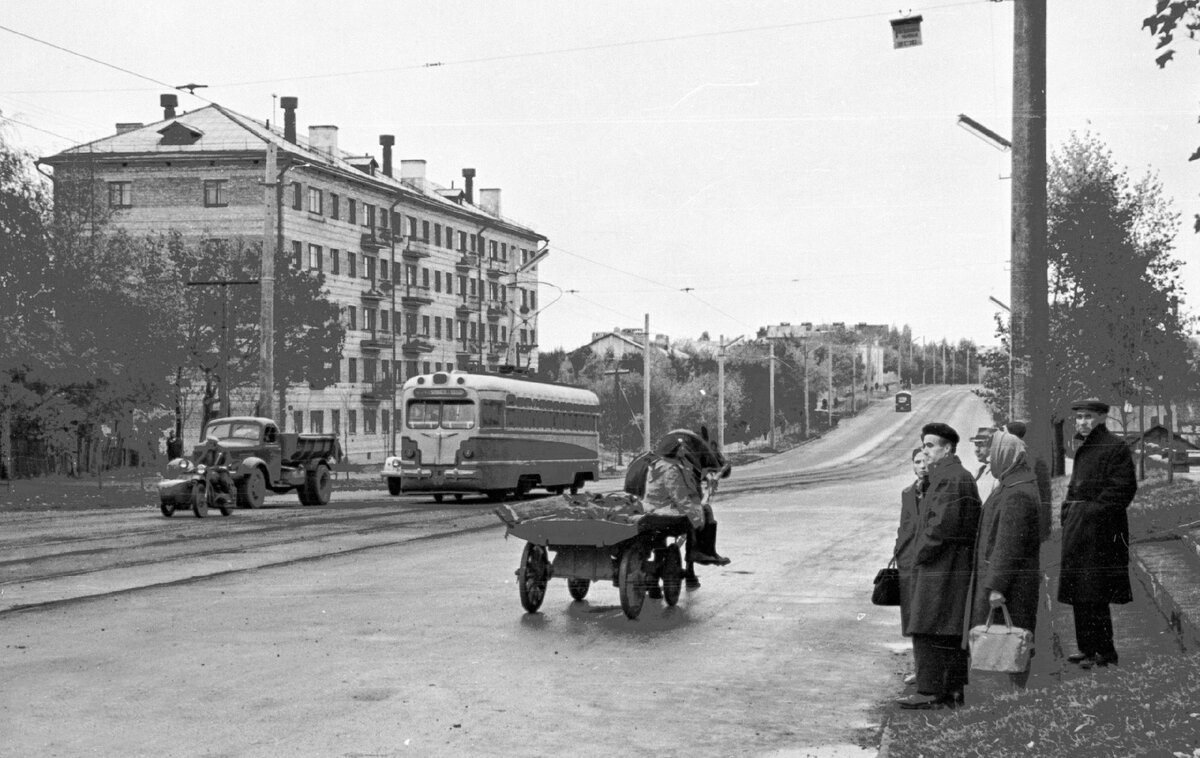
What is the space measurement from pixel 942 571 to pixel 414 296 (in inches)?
3471

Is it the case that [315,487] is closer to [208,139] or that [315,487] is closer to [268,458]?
[268,458]

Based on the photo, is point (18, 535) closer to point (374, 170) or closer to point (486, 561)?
point (486, 561)

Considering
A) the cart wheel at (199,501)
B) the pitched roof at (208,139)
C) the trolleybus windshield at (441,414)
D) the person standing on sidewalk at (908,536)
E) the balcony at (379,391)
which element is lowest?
the cart wheel at (199,501)

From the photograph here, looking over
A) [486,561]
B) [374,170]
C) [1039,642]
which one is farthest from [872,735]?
[374,170]

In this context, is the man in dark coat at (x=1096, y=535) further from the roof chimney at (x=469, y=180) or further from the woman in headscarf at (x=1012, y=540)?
the roof chimney at (x=469, y=180)

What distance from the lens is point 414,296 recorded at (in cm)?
9550

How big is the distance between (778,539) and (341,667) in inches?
519

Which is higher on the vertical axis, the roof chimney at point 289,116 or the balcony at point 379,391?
the roof chimney at point 289,116

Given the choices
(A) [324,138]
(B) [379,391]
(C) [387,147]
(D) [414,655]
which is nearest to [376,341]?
(B) [379,391]

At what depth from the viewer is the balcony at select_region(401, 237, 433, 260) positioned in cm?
9429

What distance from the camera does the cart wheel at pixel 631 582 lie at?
12.8 meters

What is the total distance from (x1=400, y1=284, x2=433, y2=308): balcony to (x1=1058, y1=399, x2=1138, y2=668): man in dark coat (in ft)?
278

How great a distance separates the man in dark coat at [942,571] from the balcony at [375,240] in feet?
269

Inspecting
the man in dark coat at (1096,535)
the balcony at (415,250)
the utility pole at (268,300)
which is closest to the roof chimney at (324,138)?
the balcony at (415,250)
